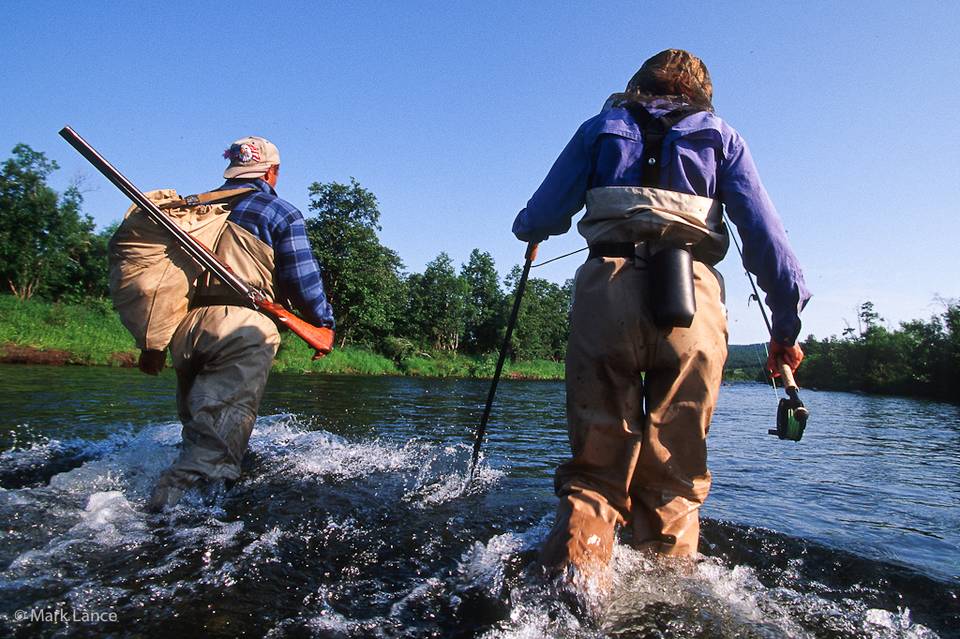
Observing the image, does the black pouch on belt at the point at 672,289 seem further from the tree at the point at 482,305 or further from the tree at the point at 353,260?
the tree at the point at 482,305

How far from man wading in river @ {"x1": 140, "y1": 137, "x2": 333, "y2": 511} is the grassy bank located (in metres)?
21.7

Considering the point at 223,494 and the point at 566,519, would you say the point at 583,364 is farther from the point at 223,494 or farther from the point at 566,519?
the point at 223,494

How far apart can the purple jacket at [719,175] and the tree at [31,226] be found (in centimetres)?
5008

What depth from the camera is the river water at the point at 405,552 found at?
2.11m

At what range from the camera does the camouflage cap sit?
169 inches

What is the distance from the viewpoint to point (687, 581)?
2.48 metres

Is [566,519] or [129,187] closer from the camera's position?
[566,519]

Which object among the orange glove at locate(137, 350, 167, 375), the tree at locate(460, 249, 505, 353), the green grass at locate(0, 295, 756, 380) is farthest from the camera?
the tree at locate(460, 249, 505, 353)

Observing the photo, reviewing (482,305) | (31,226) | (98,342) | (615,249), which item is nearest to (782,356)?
(615,249)

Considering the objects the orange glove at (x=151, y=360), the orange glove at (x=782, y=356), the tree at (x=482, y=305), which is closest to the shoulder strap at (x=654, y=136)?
the orange glove at (x=782, y=356)

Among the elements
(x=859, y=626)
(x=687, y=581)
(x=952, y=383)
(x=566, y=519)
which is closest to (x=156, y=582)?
(x=566, y=519)

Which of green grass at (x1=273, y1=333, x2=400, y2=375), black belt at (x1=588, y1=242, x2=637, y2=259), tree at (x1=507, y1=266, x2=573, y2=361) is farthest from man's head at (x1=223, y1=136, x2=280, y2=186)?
tree at (x1=507, y1=266, x2=573, y2=361)

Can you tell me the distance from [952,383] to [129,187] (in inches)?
2098

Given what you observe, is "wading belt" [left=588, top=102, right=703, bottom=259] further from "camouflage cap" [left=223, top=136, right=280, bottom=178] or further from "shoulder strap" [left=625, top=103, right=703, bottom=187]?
"camouflage cap" [left=223, top=136, right=280, bottom=178]
